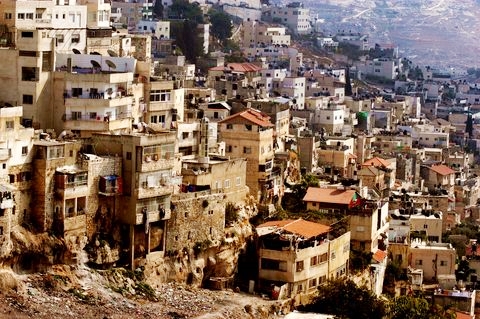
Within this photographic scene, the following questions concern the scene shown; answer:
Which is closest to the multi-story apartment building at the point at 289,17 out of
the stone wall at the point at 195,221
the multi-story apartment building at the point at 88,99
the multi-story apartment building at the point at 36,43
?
the multi-story apartment building at the point at 36,43

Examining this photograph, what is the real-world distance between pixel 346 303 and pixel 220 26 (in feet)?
203

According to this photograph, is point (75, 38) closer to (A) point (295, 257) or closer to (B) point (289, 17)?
(A) point (295, 257)

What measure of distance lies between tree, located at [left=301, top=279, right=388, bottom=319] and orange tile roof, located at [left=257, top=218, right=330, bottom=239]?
83.7 inches

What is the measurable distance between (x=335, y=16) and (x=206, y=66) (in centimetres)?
11931

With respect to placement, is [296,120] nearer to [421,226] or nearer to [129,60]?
[421,226]

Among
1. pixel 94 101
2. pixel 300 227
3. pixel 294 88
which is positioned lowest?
pixel 300 227

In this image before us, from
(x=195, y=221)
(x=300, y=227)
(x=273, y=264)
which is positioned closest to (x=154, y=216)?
(x=195, y=221)

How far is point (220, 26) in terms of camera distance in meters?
99.4

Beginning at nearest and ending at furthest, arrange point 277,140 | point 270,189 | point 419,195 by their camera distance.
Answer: point 270,189 → point 277,140 → point 419,195

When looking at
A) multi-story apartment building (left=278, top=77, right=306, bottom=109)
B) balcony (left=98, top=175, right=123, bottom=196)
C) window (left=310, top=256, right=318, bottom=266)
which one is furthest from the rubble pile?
multi-story apartment building (left=278, top=77, right=306, bottom=109)

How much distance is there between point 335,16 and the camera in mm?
198250

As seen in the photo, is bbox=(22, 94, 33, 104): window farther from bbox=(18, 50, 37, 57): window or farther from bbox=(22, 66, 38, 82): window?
bbox=(18, 50, 37, 57): window

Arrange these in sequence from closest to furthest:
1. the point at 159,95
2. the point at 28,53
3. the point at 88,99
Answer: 1. the point at 28,53
2. the point at 88,99
3. the point at 159,95

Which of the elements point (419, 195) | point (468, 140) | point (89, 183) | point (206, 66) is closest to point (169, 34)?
point (206, 66)
